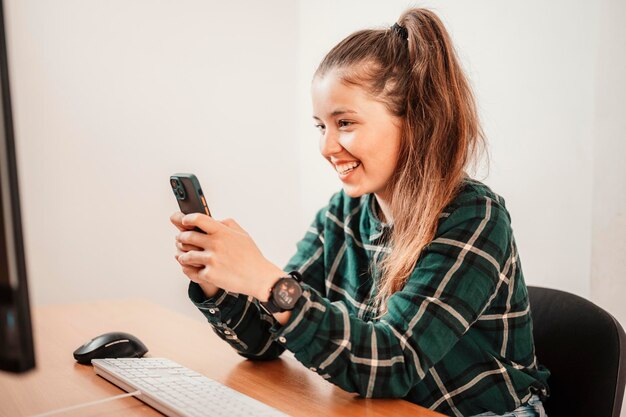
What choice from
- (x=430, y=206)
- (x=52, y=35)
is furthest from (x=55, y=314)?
(x=52, y=35)

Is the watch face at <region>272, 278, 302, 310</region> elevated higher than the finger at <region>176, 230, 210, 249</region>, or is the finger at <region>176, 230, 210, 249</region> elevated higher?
the finger at <region>176, 230, 210, 249</region>

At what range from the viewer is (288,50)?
2.77 m

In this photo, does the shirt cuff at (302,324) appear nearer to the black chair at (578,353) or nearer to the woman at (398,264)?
the woman at (398,264)

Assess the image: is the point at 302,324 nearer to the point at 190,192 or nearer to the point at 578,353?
the point at 190,192

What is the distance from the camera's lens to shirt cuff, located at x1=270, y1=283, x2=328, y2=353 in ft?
2.63

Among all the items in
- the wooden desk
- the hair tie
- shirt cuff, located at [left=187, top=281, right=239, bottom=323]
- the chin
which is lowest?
the wooden desk

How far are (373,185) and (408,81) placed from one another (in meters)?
0.19

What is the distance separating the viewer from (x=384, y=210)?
3.81 ft

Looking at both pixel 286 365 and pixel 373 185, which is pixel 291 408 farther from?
pixel 373 185

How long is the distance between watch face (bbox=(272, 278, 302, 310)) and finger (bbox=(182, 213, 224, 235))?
0.11 metres

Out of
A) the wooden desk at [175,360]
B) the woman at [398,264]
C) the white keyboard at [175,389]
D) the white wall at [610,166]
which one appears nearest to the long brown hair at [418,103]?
the woman at [398,264]

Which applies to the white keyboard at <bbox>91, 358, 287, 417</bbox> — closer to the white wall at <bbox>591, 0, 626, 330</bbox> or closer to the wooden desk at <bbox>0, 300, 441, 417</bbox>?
the wooden desk at <bbox>0, 300, 441, 417</bbox>

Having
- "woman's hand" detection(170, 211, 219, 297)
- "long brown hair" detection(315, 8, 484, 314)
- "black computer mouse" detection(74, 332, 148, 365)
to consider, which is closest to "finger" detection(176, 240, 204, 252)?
"woman's hand" detection(170, 211, 219, 297)

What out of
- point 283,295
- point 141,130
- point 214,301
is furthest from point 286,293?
point 141,130
